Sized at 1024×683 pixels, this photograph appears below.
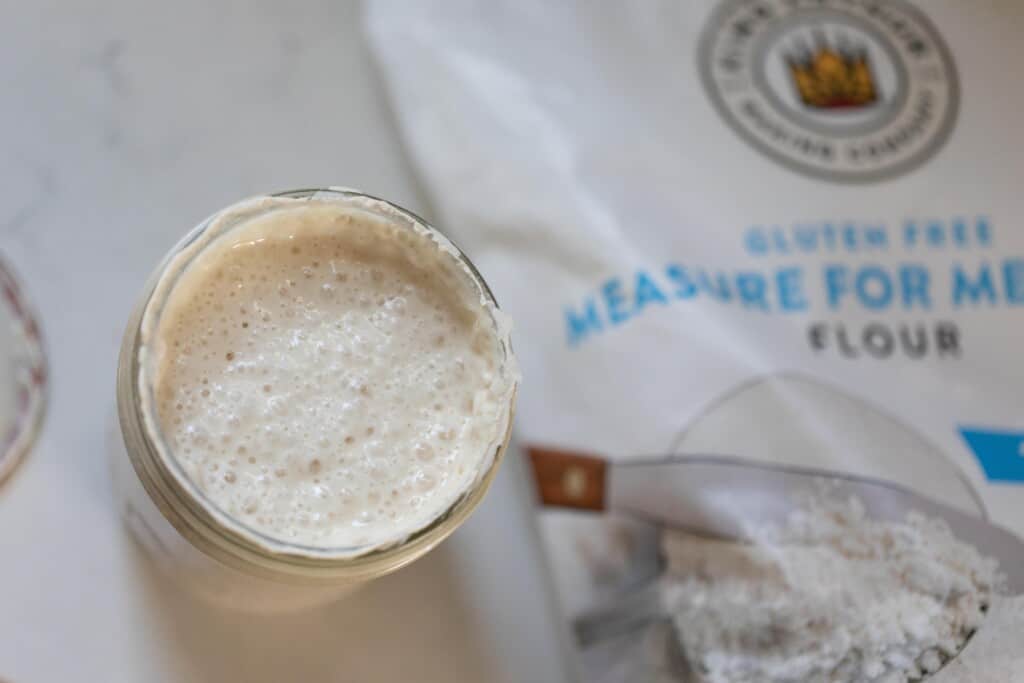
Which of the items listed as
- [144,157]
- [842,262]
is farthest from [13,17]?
[842,262]

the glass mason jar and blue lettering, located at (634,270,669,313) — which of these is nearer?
the glass mason jar

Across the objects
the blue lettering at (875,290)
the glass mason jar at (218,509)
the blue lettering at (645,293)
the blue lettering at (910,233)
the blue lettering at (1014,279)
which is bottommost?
the blue lettering at (1014,279)

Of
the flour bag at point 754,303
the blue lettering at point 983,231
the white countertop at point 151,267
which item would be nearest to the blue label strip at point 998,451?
the flour bag at point 754,303

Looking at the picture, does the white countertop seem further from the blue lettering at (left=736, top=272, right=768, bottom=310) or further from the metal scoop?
the blue lettering at (left=736, top=272, right=768, bottom=310)

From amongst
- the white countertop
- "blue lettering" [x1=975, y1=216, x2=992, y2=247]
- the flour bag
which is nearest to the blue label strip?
the flour bag

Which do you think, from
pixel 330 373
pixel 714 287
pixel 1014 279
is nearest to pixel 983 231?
pixel 1014 279

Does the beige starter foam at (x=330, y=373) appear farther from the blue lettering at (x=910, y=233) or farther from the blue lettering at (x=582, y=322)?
the blue lettering at (x=910, y=233)
